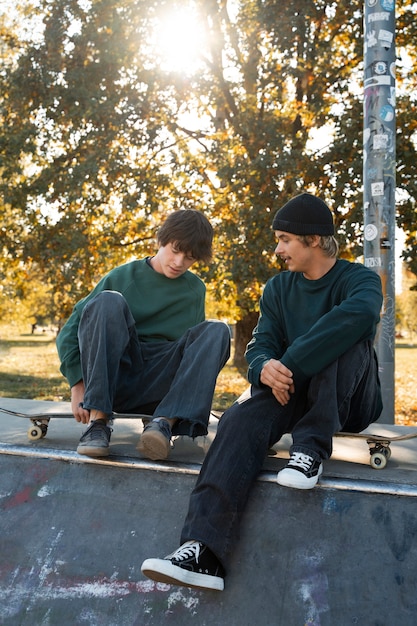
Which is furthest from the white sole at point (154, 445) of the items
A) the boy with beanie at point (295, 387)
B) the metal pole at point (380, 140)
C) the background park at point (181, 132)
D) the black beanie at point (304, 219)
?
the background park at point (181, 132)

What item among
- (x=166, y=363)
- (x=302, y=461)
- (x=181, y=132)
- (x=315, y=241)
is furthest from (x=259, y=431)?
(x=181, y=132)

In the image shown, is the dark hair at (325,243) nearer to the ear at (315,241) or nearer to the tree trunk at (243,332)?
the ear at (315,241)

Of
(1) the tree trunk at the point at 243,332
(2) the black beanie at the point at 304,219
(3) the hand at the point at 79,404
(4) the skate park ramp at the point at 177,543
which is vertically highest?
(2) the black beanie at the point at 304,219

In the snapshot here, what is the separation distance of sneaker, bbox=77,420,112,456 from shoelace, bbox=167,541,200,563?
0.73 meters

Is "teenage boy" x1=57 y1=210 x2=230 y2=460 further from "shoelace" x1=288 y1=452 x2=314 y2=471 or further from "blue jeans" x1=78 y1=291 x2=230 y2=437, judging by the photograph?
"shoelace" x1=288 y1=452 x2=314 y2=471

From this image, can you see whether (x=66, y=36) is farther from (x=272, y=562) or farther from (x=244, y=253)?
(x=272, y=562)

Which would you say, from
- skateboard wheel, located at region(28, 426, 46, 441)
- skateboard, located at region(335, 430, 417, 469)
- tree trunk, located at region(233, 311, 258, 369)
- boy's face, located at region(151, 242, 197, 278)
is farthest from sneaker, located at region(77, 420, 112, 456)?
tree trunk, located at region(233, 311, 258, 369)

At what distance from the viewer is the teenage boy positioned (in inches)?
121

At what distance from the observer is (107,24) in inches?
428

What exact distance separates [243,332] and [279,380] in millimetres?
11860

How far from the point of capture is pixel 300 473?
268 cm

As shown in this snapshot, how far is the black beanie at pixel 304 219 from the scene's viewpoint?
10.1 feet

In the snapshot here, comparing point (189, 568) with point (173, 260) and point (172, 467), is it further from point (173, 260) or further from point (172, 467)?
point (173, 260)

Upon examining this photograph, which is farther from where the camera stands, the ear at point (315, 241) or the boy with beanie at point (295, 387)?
the ear at point (315, 241)
